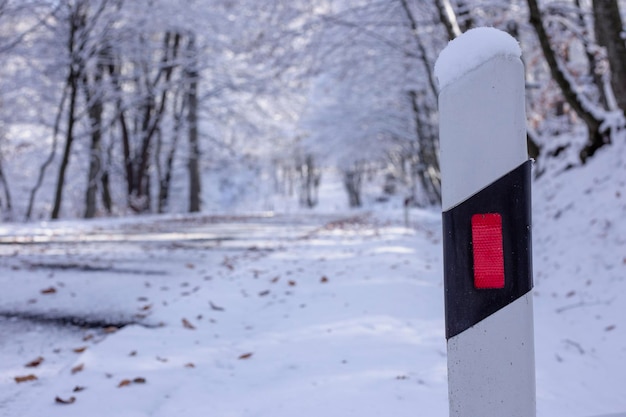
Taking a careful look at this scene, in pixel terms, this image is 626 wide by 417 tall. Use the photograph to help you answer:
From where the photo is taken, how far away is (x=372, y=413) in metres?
2.14

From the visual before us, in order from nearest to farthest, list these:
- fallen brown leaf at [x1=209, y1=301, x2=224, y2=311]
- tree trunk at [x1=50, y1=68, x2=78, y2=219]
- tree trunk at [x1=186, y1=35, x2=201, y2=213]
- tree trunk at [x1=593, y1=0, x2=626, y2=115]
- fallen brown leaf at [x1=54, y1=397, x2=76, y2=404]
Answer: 1. fallen brown leaf at [x1=54, y1=397, x2=76, y2=404]
2. fallen brown leaf at [x1=209, y1=301, x2=224, y2=311]
3. tree trunk at [x1=593, y1=0, x2=626, y2=115]
4. tree trunk at [x1=50, y1=68, x2=78, y2=219]
5. tree trunk at [x1=186, y1=35, x2=201, y2=213]

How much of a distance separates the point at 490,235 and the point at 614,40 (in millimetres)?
6322

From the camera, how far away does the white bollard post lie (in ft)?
3.84

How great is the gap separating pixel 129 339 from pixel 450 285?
2.49m

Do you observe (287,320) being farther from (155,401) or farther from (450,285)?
(450,285)

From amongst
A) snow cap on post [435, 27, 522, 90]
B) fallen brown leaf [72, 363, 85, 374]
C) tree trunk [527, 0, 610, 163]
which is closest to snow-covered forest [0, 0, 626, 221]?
tree trunk [527, 0, 610, 163]

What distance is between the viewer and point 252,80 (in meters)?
20.9

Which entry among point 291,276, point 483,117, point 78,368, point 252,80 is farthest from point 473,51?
point 252,80

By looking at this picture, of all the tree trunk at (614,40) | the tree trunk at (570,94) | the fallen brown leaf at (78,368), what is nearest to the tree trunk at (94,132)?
the tree trunk at (570,94)

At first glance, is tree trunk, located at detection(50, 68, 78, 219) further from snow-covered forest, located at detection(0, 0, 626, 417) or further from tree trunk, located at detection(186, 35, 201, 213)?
tree trunk, located at detection(186, 35, 201, 213)

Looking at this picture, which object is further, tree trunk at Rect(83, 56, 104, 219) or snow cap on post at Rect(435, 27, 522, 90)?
tree trunk at Rect(83, 56, 104, 219)

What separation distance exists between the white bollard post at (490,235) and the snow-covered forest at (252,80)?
6.15 meters

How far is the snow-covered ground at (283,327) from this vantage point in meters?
2.35

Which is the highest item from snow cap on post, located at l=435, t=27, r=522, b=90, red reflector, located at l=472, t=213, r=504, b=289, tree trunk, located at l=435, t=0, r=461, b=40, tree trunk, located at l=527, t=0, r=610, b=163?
tree trunk, located at l=435, t=0, r=461, b=40
